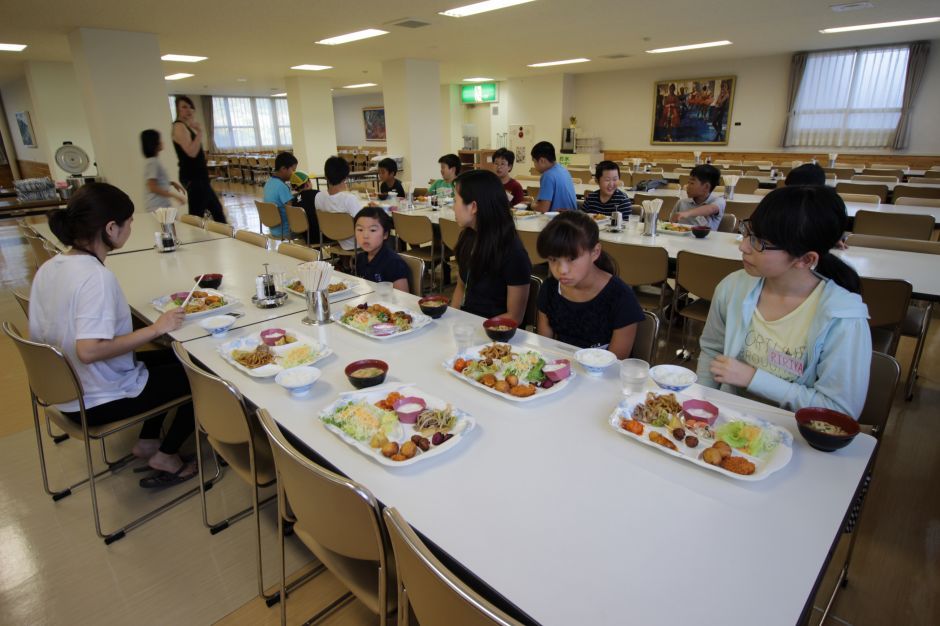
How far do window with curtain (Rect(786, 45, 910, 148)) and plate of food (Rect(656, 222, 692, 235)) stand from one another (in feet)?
24.8

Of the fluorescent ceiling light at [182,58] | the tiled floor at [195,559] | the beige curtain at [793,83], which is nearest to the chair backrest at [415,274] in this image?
the tiled floor at [195,559]

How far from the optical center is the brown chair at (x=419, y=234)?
4281mm

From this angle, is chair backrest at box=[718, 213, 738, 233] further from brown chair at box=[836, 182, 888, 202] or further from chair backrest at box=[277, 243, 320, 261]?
chair backrest at box=[277, 243, 320, 261]

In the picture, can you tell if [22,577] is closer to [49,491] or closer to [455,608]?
[49,491]

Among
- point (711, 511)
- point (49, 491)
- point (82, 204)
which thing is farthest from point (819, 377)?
point (49, 491)

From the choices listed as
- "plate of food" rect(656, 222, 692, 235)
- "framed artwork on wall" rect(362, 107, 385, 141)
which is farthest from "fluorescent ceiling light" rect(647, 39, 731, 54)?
"framed artwork on wall" rect(362, 107, 385, 141)

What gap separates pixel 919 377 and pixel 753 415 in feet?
8.33

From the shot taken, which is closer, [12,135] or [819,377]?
[819,377]

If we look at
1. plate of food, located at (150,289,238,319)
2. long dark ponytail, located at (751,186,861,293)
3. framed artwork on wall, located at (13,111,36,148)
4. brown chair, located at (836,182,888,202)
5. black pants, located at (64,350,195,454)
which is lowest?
black pants, located at (64,350,195,454)

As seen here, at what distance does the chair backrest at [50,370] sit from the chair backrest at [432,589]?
150 cm

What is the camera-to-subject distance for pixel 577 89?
1209cm

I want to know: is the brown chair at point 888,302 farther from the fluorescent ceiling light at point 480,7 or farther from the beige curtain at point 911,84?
the beige curtain at point 911,84

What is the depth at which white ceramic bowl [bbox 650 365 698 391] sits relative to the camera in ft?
4.63

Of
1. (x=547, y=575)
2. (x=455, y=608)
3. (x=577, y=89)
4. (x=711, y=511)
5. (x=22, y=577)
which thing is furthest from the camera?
(x=577, y=89)
